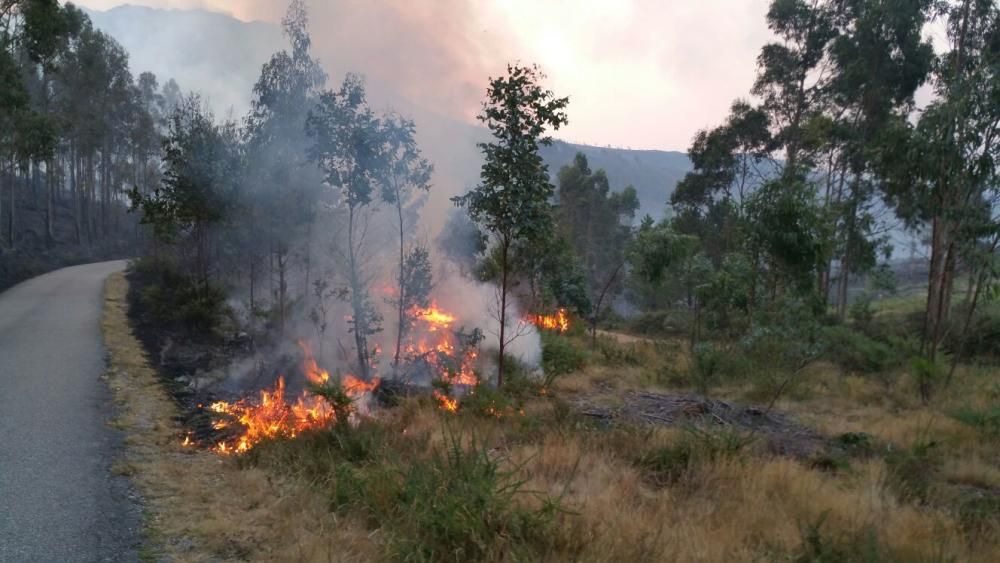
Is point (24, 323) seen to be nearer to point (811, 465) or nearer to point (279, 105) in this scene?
point (279, 105)

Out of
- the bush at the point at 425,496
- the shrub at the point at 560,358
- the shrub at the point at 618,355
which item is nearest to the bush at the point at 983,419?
the shrub at the point at 560,358

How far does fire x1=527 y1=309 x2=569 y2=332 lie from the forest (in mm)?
242

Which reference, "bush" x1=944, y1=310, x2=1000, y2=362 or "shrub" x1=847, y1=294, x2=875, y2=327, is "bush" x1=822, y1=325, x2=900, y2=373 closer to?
"bush" x1=944, y1=310, x2=1000, y2=362

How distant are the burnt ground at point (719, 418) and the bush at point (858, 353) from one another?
4.56 m

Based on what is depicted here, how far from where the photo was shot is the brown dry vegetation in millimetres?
3836

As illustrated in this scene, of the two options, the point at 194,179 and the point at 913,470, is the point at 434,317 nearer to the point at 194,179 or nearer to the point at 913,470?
the point at 194,179

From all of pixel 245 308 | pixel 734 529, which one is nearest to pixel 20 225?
pixel 245 308

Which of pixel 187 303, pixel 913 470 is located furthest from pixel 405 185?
pixel 913 470

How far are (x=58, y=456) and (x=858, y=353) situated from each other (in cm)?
1464

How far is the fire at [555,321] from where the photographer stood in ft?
55.0

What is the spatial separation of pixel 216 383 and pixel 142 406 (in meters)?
2.08

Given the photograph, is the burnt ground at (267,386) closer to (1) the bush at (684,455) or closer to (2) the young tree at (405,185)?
(1) the bush at (684,455)

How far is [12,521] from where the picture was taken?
4.15 m

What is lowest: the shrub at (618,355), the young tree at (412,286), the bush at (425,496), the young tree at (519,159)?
the shrub at (618,355)
